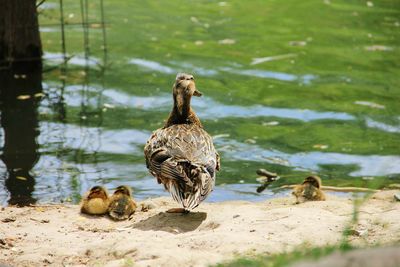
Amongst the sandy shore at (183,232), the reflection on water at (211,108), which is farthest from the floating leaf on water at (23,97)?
the sandy shore at (183,232)

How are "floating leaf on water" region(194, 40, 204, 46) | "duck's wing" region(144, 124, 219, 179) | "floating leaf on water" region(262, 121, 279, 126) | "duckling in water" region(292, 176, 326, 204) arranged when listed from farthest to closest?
"floating leaf on water" region(194, 40, 204, 46), "floating leaf on water" region(262, 121, 279, 126), "duckling in water" region(292, 176, 326, 204), "duck's wing" region(144, 124, 219, 179)

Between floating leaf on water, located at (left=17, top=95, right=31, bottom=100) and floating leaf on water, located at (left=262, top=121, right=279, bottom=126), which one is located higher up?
floating leaf on water, located at (left=17, top=95, right=31, bottom=100)

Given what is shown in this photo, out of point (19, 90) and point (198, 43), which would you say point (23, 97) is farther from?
point (198, 43)

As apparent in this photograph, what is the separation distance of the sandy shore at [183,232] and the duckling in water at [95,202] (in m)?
0.09

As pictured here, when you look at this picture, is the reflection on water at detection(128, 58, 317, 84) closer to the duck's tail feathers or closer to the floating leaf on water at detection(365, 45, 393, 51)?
the floating leaf on water at detection(365, 45, 393, 51)

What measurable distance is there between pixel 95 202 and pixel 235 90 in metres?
5.78

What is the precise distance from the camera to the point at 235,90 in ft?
47.0

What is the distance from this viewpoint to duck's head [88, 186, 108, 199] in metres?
9.05

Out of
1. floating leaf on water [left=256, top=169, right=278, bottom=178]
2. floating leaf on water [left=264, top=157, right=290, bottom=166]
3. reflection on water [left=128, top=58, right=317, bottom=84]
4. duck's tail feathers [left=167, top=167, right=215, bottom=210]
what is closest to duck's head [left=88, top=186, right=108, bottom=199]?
duck's tail feathers [left=167, top=167, right=215, bottom=210]

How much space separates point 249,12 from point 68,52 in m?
5.13

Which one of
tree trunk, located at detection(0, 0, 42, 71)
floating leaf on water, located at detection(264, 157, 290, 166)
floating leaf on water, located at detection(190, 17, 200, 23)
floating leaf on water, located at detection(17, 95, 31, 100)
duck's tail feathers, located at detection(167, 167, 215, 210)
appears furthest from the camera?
floating leaf on water, located at detection(190, 17, 200, 23)

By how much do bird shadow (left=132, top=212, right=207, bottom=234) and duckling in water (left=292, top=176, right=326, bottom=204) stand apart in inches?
49.8

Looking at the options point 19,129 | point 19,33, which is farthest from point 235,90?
point 19,33

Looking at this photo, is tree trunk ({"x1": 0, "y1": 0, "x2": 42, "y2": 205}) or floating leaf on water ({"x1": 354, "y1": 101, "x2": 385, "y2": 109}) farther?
floating leaf on water ({"x1": 354, "y1": 101, "x2": 385, "y2": 109})
